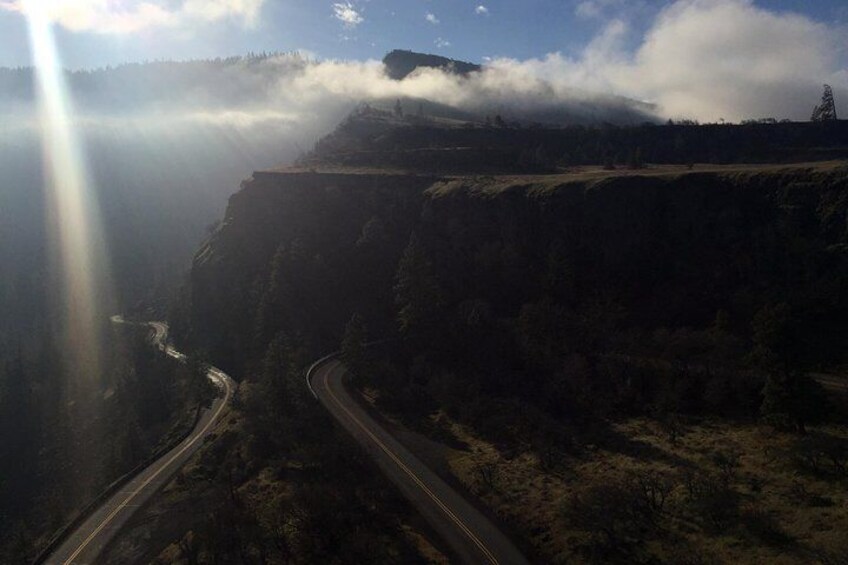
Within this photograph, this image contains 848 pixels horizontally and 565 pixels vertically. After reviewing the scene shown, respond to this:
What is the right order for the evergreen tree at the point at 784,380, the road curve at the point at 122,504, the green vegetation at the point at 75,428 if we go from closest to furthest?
the evergreen tree at the point at 784,380 → the road curve at the point at 122,504 → the green vegetation at the point at 75,428

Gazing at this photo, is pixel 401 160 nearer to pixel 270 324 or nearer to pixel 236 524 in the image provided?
pixel 270 324

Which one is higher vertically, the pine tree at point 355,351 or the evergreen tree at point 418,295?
the evergreen tree at point 418,295

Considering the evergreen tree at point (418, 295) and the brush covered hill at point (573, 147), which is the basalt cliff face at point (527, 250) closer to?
the evergreen tree at point (418, 295)

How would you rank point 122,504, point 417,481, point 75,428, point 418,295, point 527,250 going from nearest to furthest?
1. point 417,481
2. point 122,504
3. point 418,295
4. point 527,250
5. point 75,428

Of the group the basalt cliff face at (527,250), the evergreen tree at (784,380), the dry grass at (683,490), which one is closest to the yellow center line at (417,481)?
the dry grass at (683,490)

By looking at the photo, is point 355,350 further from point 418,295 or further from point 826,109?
point 826,109

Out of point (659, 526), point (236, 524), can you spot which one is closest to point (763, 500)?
point (659, 526)

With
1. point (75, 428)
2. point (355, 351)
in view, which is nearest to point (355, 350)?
point (355, 351)
